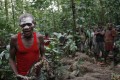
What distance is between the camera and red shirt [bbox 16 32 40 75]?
3438mm

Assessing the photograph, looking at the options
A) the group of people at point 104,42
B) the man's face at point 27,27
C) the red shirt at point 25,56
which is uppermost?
the man's face at point 27,27

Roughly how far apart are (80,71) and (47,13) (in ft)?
44.0

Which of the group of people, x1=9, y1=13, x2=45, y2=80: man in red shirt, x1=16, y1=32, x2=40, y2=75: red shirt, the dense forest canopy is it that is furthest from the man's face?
the group of people

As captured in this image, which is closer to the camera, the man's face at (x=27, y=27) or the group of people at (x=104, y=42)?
the man's face at (x=27, y=27)

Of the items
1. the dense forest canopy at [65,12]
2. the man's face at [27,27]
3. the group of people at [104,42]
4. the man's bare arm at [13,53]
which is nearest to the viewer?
the man's face at [27,27]

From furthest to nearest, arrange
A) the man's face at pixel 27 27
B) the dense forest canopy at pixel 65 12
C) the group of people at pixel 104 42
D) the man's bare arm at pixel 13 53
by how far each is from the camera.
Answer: the dense forest canopy at pixel 65 12
the group of people at pixel 104 42
the man's bare arm at pixel 13 53
the man's face at pixel 27 27

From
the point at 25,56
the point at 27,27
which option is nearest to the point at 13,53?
the point at 25,56

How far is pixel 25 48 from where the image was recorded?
3.43 metres

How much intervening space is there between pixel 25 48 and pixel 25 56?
92mm

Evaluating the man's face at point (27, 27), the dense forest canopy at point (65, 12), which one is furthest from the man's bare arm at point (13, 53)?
the dense forest canopy at point (65, 12)

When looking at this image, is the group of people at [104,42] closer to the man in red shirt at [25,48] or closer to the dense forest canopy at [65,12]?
the dense forest canopy at [65,12]

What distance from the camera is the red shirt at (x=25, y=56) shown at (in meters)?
3.44

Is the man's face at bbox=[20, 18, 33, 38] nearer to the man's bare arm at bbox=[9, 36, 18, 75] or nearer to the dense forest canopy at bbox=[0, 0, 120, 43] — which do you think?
the man's bare arm at bbox=[9, 36, 18, 75]

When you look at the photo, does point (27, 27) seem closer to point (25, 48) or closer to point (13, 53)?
point (25, 48)
